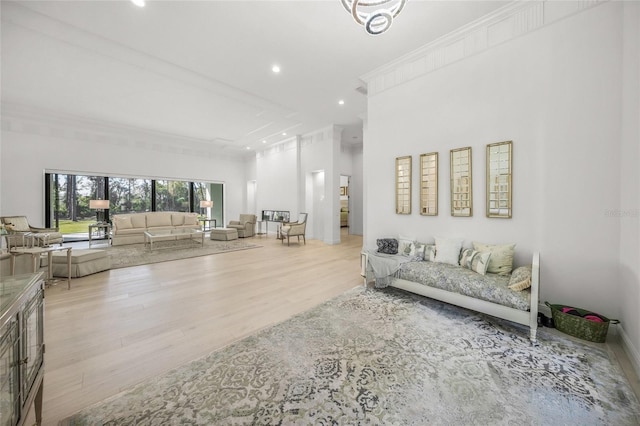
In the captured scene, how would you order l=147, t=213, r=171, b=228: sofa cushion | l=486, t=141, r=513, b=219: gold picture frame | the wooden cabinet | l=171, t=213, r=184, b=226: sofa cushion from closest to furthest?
1. the wooden cabinet
2. l=486, t=141, r=513, b=219: gold picture frame
3. l=147, t=213, r=171, b=228: sofa cushion
4. l=171, t=213, r=184, b=226: sofa cushion

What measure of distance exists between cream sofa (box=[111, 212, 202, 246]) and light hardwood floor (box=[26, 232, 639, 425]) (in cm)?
331

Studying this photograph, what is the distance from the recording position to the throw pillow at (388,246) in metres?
3.84

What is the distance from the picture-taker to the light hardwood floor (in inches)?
70.3

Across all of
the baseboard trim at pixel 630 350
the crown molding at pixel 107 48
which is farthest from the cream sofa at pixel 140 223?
the baseboard trim at pixel 630 350

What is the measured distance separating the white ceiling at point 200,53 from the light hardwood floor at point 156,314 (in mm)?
3720

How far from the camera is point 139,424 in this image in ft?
4.54

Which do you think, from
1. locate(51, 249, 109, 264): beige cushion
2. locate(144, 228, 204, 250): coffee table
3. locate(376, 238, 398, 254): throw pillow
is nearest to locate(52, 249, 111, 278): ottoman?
locate(51, 249, 109, 264): beige cushion

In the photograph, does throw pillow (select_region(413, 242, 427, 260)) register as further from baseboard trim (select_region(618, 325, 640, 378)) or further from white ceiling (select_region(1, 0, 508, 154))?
white ceiling (select_region(1, 0, 508, 154))

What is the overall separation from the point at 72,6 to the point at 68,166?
6.01m

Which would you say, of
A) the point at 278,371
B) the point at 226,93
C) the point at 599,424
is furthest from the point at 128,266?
the point at 599,424

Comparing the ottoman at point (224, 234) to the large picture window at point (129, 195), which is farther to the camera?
the large picture window at point (129, 195)

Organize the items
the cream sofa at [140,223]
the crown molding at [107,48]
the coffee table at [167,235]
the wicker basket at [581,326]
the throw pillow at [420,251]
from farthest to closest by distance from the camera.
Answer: the cream sofa at [140,223], the coffee table at [167,235], the throw pillow at [420,251], the crown molding at [107,48], the wicker basket at [581,326]

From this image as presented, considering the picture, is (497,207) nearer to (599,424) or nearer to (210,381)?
(599,424)

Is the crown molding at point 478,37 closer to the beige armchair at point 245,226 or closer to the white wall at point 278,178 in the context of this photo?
the white wall at point 278,178
